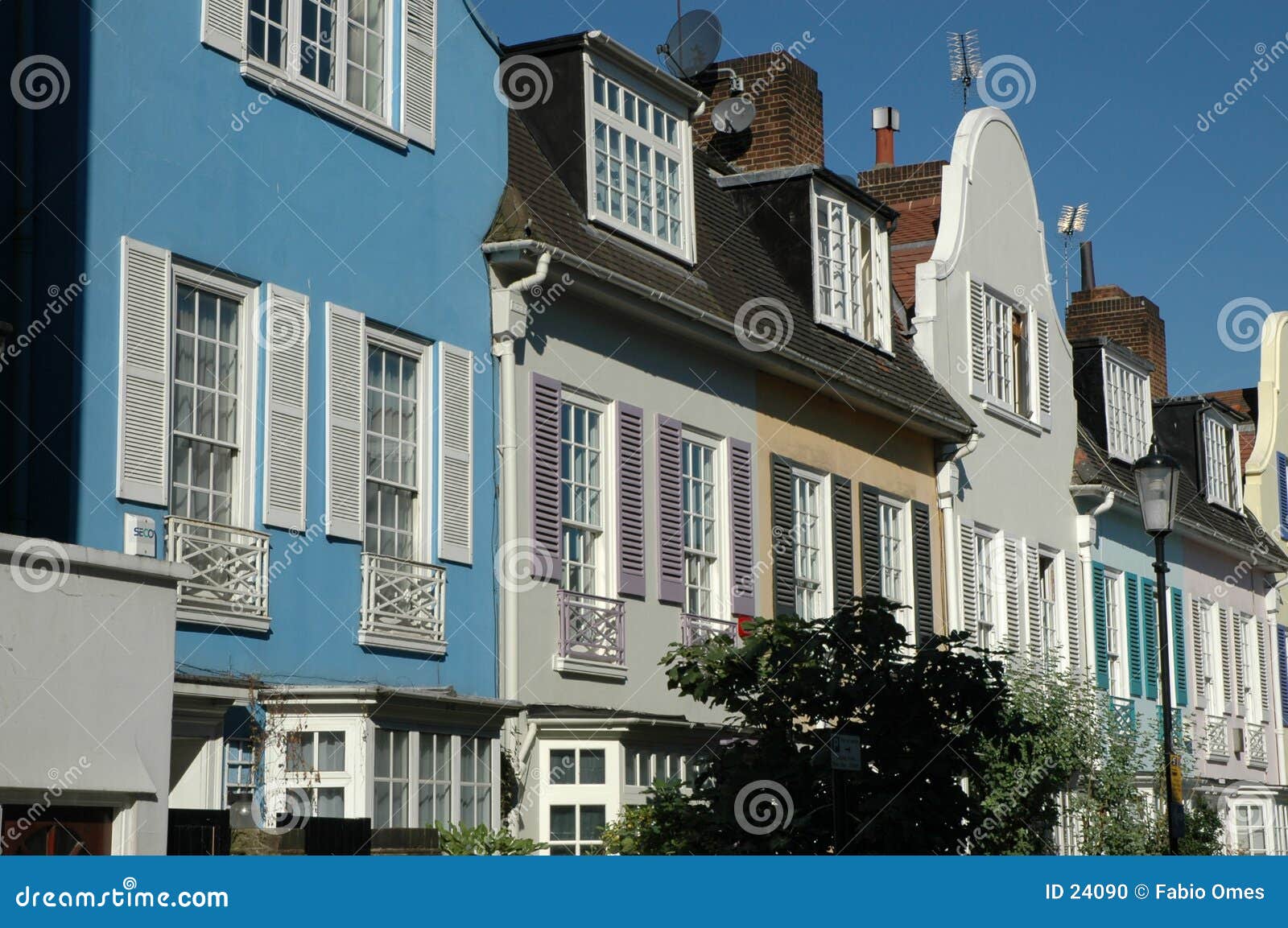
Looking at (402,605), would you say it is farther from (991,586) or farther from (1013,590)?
(1013,590)

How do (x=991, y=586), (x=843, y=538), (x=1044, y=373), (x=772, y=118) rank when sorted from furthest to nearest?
(x=1044, y=373)
(x=991, y=586)
(x=772, y=118)
(x=843, y=538)

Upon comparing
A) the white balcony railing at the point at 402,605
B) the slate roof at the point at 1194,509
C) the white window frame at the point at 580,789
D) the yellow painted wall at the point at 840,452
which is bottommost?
the white window frame at the point at 580,789

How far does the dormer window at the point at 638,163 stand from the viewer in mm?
18188

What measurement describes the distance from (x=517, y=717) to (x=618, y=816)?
1268 mm

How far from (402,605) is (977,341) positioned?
1284cm

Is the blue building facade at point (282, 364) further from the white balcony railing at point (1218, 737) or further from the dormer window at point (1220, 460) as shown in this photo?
the dormer window at point (1220, 460)

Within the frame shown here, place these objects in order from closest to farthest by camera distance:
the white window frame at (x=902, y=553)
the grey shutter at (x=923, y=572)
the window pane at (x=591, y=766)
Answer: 1. the window pane at (x=591, y=766)
2. the white window frame at (x=902, y=553)
3. the grey shutter at (x=923, y=572)

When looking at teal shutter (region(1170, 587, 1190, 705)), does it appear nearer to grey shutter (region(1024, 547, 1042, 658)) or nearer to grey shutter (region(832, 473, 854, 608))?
grey shutter (region(1024, 547, 1042, 658))

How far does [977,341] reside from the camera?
84.3 ft

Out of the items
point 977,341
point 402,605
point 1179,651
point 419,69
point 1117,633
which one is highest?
point 977,341

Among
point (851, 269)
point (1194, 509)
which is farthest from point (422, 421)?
point (1194, 509)

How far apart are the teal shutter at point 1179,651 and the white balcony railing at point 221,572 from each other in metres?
20.3

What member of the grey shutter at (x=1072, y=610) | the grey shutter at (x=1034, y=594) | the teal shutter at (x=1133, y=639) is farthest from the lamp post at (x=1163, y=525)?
the teal shutter at (x=1133, y=639)
